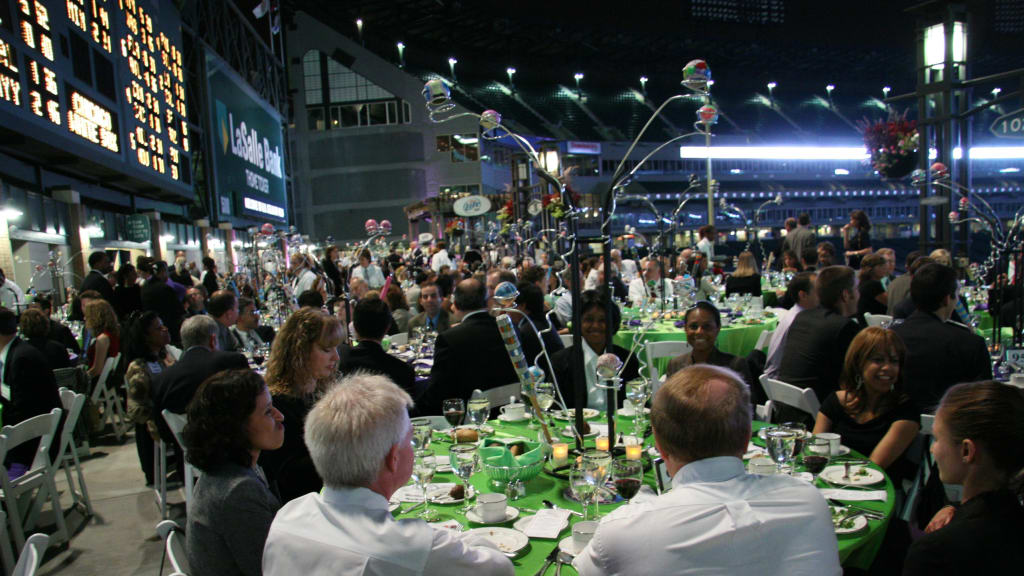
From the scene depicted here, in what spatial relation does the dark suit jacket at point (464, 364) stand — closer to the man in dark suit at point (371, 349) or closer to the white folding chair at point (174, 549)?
the man in dark suit at point (371, 349)

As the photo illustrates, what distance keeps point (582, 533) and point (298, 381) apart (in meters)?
1.58

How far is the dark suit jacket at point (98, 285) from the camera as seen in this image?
7.23 meters

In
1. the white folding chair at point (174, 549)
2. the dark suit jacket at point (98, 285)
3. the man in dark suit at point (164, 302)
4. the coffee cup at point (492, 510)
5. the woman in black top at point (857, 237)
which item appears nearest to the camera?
the white folding chair at point (174, 549)

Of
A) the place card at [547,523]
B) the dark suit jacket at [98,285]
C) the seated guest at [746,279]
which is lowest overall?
the place card at [547,523]

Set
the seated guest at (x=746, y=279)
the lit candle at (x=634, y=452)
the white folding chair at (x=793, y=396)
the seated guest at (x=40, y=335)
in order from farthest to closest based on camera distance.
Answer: the seated guest at (x=746, y=279) < the seated guest at (x=40, y=335) < the white folding chair at (x=793, y=396) < the lit candle at (x=634, y=452)

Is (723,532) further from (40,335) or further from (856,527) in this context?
(40,335)

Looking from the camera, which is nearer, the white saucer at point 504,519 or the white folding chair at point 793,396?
the white saucer at point 504,519

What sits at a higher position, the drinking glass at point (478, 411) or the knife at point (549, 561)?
the drinking glass at point (478, 411)

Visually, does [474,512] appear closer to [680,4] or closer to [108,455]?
[108,455]

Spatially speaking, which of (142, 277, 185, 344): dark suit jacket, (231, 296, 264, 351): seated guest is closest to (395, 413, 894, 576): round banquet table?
(231, 296, 264, 351): seated guest

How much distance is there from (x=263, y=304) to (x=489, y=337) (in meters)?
6.60

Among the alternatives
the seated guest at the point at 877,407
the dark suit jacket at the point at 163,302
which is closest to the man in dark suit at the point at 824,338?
the seated guest at the point at 877,407

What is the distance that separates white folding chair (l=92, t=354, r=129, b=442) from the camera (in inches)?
213

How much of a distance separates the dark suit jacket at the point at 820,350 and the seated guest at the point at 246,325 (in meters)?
4.25
